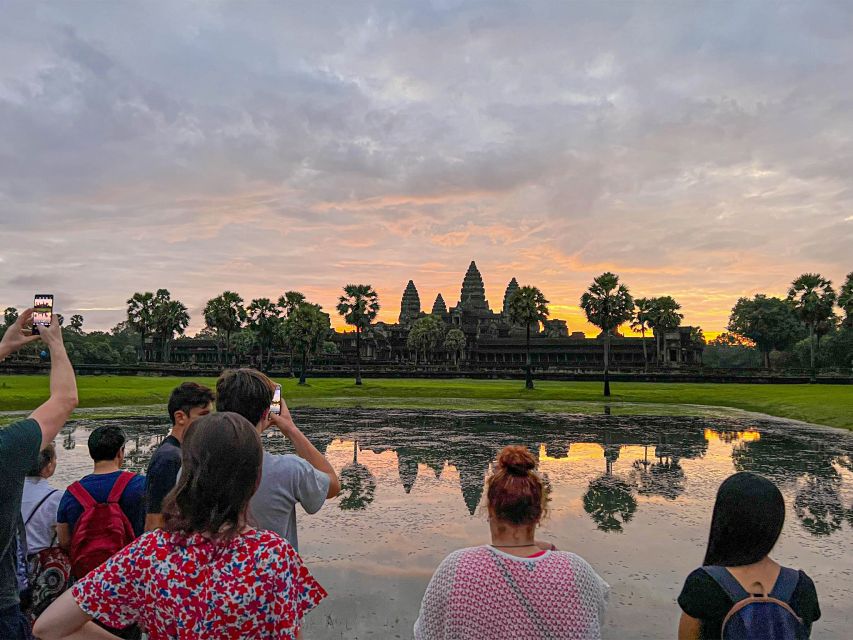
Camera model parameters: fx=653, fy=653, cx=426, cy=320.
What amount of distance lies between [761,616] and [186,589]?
249 centimetres

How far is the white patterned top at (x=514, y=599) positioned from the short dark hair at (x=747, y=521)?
0.67 m

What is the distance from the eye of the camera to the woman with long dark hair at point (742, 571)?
302 cm

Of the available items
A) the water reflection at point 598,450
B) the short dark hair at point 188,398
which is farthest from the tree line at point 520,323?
the short dark hair at point 188,398

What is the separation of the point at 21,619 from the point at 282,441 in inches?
720

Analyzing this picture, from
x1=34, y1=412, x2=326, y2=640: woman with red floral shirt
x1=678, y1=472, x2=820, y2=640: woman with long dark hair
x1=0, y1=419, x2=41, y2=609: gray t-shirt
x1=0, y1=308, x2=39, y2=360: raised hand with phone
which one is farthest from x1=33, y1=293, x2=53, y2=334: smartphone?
x1=678, y1=472, x2=820, y2=640: woman with long dark hair

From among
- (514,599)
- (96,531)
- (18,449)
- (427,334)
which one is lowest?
(96,531)

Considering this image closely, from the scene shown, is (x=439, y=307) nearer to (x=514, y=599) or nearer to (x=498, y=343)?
(x=498, y=343)

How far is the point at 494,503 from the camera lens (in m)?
3.26

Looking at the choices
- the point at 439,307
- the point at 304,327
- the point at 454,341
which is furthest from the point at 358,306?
the point at 439,307

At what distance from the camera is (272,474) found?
3.98 metres

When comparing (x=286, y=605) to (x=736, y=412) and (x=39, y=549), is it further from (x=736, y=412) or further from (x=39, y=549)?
(x=736, y=412)

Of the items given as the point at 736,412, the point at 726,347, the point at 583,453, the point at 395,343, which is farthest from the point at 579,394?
the point at 726,347

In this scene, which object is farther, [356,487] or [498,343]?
[498,343]

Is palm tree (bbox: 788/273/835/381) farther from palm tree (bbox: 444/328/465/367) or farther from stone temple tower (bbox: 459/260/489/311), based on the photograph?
stone temple tower (bbox: 459/260/489/311)
